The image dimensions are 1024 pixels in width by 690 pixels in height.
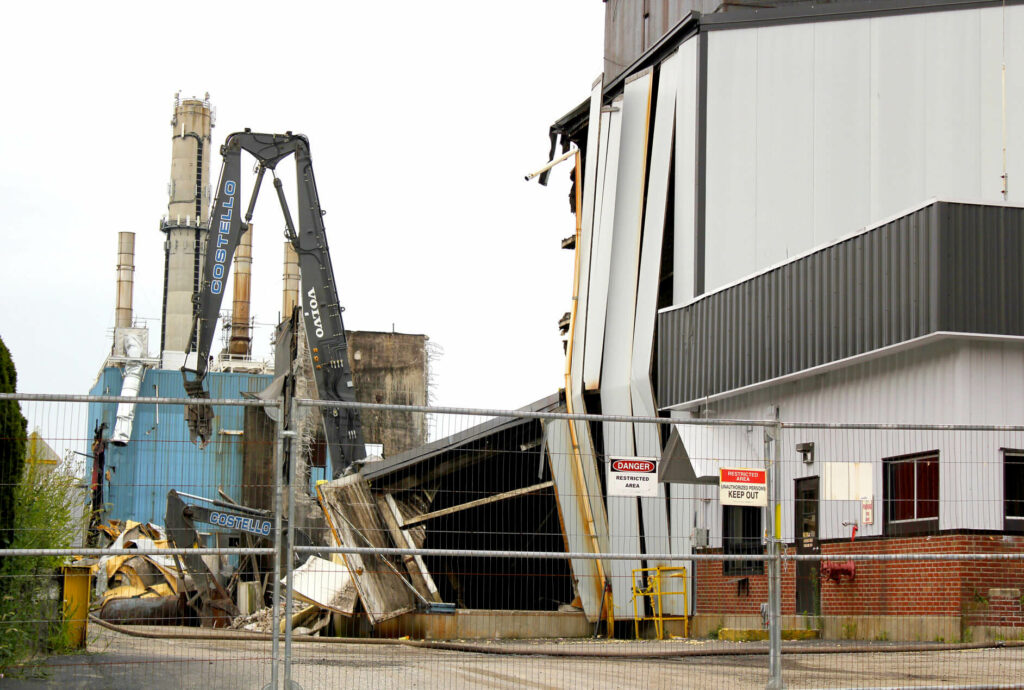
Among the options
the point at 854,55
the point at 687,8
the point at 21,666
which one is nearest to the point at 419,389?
the point at 687,8

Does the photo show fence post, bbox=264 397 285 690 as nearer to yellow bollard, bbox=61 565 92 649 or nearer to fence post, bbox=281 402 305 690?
fence post, bbox=281 402 305 690

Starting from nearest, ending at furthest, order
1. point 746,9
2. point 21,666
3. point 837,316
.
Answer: point 21,666 → point 837,316 → point 746,9

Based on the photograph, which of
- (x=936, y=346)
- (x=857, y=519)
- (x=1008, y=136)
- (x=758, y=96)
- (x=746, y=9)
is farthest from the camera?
(x=746, y=9)

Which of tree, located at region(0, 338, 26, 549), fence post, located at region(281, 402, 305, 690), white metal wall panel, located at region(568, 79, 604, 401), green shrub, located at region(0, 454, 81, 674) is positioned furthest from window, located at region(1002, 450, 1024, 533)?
white metal wall panel, located at region(568, 79, 604, 401)

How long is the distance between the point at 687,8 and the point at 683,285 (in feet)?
22.7

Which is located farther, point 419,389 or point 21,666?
point 419,389

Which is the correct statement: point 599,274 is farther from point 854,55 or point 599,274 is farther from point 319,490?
point 319,490

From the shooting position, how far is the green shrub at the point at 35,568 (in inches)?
433

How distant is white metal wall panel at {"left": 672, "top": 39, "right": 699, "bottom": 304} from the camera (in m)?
22.7

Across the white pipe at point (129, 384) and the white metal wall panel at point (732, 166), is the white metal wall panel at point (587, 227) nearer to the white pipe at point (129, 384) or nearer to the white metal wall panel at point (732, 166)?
the white metal wall panel at point (732, 166)

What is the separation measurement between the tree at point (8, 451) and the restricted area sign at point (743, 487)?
6020 mm

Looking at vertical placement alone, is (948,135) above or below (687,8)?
below

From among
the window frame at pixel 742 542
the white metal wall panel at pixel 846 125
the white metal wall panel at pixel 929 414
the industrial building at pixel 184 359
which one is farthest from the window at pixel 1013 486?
the industrial building at pixel 184 359

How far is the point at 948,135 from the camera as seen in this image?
20.8 metres
